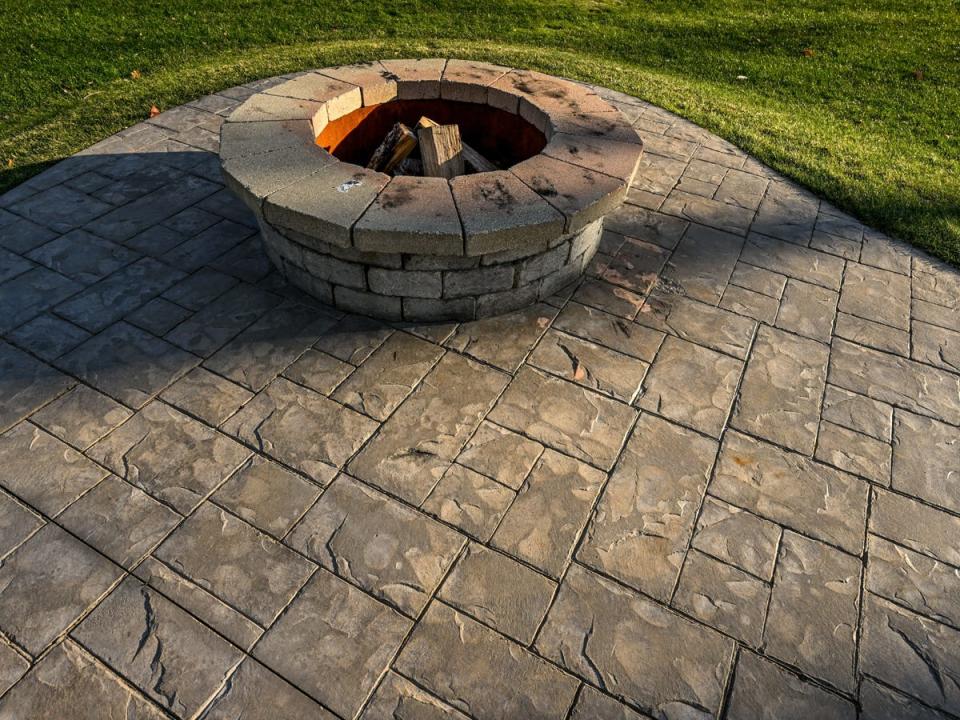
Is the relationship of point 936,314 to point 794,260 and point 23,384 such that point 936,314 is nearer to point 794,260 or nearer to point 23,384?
point 794,260

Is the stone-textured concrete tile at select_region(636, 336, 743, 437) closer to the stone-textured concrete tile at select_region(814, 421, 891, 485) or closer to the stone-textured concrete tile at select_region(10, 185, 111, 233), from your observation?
the stone-textured concrete tile at select_region(814, 421, 891, 485)

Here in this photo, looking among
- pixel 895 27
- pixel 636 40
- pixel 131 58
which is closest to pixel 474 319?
pixel 131 58

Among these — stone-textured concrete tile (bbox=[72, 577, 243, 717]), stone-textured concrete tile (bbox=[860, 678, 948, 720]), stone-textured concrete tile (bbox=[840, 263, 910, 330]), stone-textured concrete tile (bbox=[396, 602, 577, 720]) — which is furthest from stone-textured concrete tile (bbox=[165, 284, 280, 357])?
stone-textured concrete tile (bbox=[840, 263, 910, 330])

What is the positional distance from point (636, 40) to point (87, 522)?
9.65 m

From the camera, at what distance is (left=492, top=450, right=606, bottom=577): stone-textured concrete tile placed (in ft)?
9.00

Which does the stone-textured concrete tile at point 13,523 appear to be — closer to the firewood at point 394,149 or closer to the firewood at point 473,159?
the firewood at point 394,149

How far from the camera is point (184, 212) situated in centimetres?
492

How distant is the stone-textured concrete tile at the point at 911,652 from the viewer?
236 cm

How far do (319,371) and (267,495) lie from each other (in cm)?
88

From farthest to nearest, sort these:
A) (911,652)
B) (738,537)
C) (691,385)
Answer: (691,385), (738,537), (911,652)

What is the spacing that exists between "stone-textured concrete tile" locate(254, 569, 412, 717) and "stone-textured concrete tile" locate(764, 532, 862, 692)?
159 cm

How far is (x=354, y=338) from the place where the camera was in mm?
3797

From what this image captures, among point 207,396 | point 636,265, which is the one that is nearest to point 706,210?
point 636,265

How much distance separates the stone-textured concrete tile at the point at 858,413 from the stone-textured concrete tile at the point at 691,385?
→ 530mm
